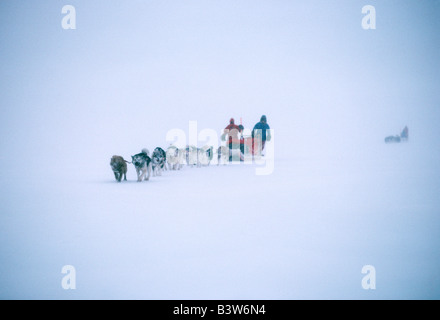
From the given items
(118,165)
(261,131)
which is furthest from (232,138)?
(118,165)

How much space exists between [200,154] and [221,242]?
6573 millimetres

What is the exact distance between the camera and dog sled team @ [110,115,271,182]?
5.59 m

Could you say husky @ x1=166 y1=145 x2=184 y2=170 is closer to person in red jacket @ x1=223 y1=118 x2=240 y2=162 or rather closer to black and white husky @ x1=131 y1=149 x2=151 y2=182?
black and white husky @ x1=131 y1=149 x2=151 y2=182

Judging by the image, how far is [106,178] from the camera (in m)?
5.88

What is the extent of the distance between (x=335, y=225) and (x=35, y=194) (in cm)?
464

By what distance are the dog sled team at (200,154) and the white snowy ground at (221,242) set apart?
1.06m

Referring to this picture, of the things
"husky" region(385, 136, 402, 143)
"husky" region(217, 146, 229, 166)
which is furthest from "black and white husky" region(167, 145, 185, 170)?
"husky" region(385, 136, 402, 143)

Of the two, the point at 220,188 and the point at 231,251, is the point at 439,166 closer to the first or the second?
the point at 220,188

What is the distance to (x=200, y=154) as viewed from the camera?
29.6 feet

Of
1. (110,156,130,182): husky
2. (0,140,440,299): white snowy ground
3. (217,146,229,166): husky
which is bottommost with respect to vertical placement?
(0,140,440,299): white snowy ground

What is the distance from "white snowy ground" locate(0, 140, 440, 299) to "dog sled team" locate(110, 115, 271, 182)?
1063mm

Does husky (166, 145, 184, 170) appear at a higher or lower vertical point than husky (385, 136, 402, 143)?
lower

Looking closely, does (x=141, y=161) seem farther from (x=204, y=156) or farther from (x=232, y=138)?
(x=232, y=138)

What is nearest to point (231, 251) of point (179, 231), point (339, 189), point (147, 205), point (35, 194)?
point (179, 231)
